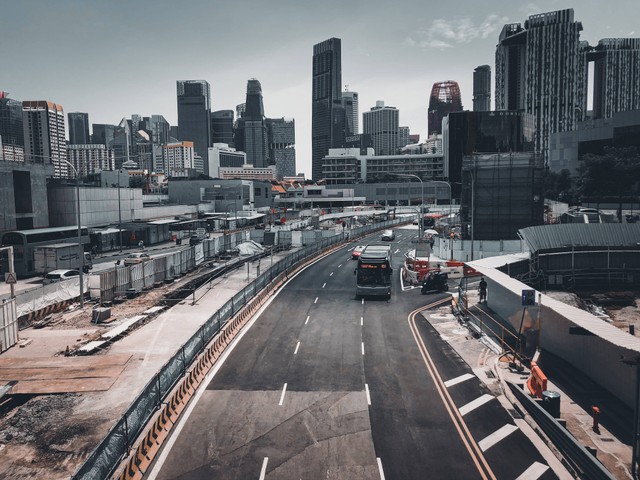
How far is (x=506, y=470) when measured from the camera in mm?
15352

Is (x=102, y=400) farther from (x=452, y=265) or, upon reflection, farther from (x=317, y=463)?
(x=452, y=265)

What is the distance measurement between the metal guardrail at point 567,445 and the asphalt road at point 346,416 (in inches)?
33.0

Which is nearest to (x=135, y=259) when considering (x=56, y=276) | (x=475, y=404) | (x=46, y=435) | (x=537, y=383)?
(x=56, y=276)

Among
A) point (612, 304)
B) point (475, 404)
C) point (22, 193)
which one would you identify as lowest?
point (612, 304)

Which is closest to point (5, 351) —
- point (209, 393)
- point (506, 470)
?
point (209, 393)

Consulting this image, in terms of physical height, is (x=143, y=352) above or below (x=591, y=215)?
below

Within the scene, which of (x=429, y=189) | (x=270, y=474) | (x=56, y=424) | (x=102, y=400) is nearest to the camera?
(x=270, y=474)

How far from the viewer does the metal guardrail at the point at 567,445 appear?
13.9m

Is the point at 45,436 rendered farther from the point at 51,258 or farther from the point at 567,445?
the point at 51,258

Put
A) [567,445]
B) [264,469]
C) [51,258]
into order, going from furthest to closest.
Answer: [51,258] → [567,445] → [264,469]

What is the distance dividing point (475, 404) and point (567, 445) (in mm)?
4773

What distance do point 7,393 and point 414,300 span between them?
2846cm

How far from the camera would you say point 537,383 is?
19.9 meters

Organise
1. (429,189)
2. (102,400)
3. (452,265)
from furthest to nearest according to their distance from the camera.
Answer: (429,189)
(452,265)
(102,400)
